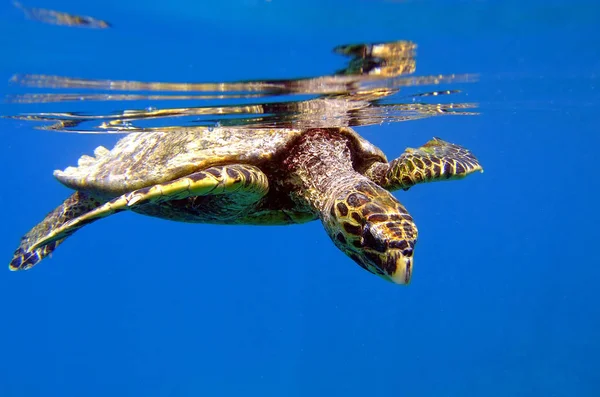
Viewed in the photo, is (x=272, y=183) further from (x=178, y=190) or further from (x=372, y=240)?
(x=372, y=240)

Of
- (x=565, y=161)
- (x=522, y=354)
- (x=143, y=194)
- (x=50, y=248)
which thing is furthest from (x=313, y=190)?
(x=565, y=161)

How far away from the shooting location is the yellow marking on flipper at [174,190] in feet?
13.7

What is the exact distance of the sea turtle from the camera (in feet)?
13.3

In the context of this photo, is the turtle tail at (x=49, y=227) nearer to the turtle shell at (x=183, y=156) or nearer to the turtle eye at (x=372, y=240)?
the turtle shell at (x=183, y=156)

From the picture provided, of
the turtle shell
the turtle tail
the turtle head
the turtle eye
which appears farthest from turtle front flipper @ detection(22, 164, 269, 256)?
the turtle tail

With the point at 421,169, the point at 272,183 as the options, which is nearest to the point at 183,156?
the point at 272,183

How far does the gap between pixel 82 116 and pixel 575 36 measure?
28.2ft

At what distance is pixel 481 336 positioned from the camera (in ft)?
103

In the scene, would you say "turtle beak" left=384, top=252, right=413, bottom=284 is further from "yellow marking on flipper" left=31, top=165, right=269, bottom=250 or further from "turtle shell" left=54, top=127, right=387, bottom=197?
"turtle shell" left=54, top=127, right=387, bottom=197

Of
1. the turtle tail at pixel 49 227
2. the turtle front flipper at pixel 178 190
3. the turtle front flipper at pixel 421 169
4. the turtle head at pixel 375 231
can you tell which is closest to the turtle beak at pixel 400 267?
the turtle head at pixel 375 231

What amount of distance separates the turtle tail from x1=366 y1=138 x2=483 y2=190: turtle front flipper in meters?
5.09

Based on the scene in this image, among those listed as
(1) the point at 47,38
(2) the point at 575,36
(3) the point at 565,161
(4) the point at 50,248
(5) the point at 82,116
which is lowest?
(4) the point at 50,248

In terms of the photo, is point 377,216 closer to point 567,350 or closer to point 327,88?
point 327,88

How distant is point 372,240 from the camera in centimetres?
383
